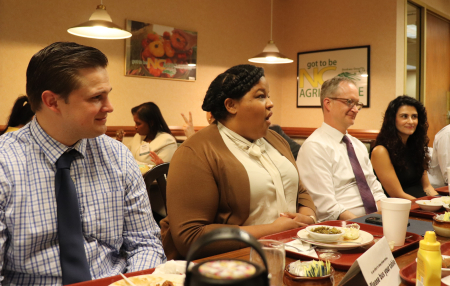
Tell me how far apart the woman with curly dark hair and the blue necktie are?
2472 millimetres

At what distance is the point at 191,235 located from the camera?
1.49 meters

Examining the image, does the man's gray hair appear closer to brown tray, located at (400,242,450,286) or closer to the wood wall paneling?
brown tray, located at (400,242,450,286)

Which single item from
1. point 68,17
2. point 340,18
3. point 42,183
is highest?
point 340,18

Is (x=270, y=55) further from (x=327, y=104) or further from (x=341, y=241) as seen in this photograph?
(x=341, y=241)

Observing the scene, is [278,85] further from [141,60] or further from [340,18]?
[141,60]

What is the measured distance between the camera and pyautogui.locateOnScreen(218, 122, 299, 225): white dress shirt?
1663mm

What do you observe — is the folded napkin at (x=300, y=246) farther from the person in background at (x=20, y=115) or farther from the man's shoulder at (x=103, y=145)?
the person in background at (x=20, y=115)

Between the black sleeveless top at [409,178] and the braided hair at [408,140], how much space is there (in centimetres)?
2

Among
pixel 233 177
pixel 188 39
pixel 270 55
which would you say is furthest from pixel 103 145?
pixel 188 39

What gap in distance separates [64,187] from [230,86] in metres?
0.88

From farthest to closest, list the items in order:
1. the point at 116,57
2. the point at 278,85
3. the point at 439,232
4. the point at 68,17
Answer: the point at 278,85
the point at 116,57
the point at 68,17
the point at 439,232

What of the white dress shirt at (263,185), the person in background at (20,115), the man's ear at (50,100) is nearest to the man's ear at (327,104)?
the white dress shirt at (263,185)

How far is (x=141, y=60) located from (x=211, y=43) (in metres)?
1.17

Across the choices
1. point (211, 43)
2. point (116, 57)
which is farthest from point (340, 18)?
point (116, 57)
